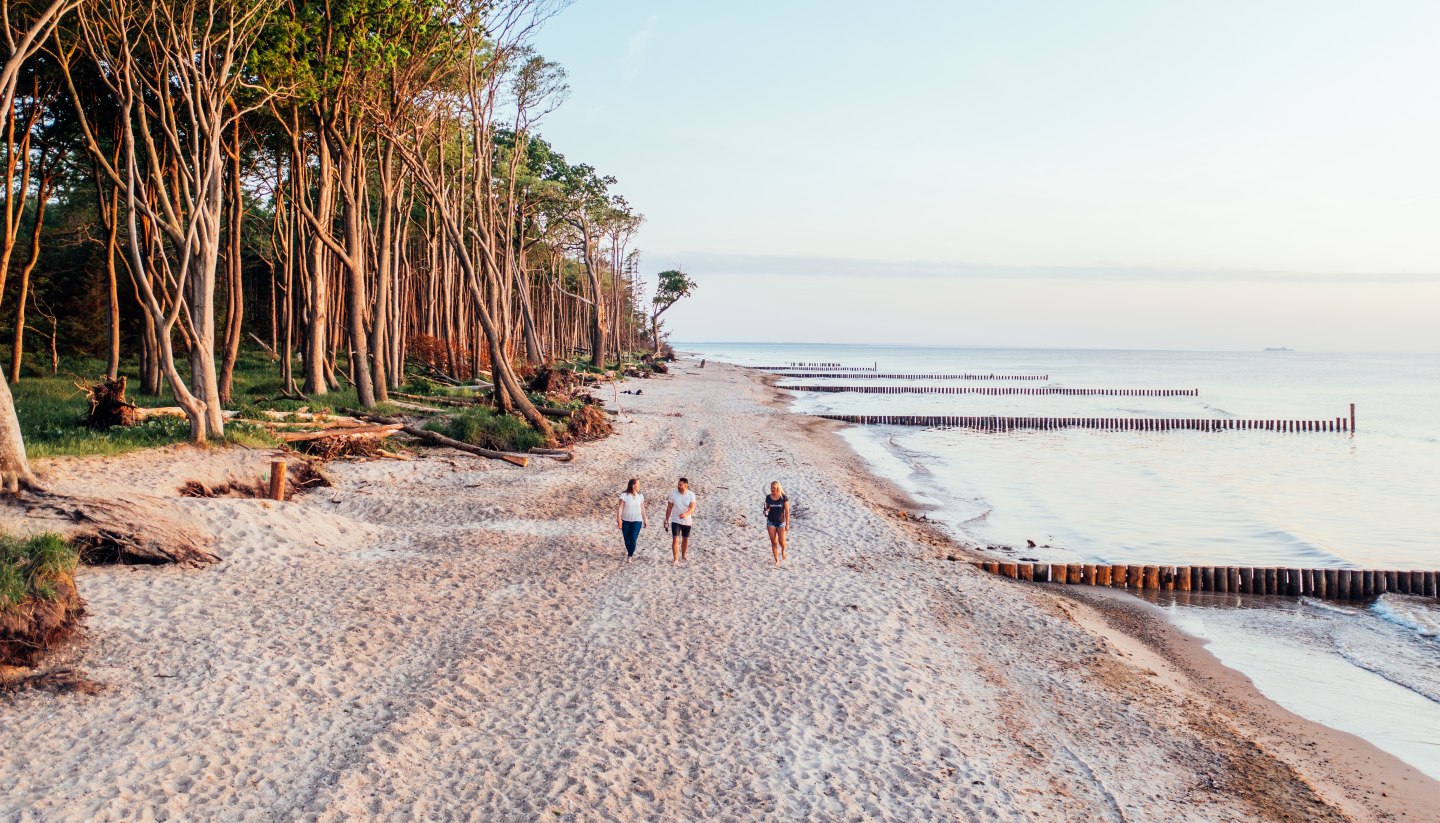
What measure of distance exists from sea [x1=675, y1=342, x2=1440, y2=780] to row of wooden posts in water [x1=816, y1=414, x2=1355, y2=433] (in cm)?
137

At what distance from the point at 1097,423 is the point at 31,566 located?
46122mm

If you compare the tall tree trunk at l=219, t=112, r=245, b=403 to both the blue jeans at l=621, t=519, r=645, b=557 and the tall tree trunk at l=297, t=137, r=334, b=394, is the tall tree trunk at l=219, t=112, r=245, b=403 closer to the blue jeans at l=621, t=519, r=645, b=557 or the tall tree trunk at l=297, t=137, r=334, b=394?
the tall tree trunk at l=297, t=137, r=334, b=394

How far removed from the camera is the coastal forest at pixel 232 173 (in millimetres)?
17484

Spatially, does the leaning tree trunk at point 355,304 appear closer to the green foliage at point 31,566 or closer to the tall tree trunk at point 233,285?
the tall tree trunk at point 233,285

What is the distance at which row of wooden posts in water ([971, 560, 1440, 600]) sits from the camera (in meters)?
14.5

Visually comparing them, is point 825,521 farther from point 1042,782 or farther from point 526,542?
point 1042,782

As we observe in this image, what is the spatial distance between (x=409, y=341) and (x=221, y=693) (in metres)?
39.0

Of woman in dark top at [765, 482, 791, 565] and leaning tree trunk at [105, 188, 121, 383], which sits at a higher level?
leaning tree trunk at [105, 188, 121, 383]

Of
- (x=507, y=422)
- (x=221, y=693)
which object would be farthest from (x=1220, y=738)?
(x=507, y=422)

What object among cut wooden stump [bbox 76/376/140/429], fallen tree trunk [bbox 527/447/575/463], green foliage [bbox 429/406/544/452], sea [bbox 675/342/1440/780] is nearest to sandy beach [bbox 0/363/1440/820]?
sea [bbox 675/342/1440/780]

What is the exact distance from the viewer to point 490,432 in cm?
2295

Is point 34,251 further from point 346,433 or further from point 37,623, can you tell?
point 37,623

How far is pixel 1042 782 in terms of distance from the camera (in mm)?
7301

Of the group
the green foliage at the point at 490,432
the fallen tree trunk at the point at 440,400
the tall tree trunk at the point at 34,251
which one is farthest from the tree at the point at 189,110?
the fallen tree trunk at the point at 440,400
